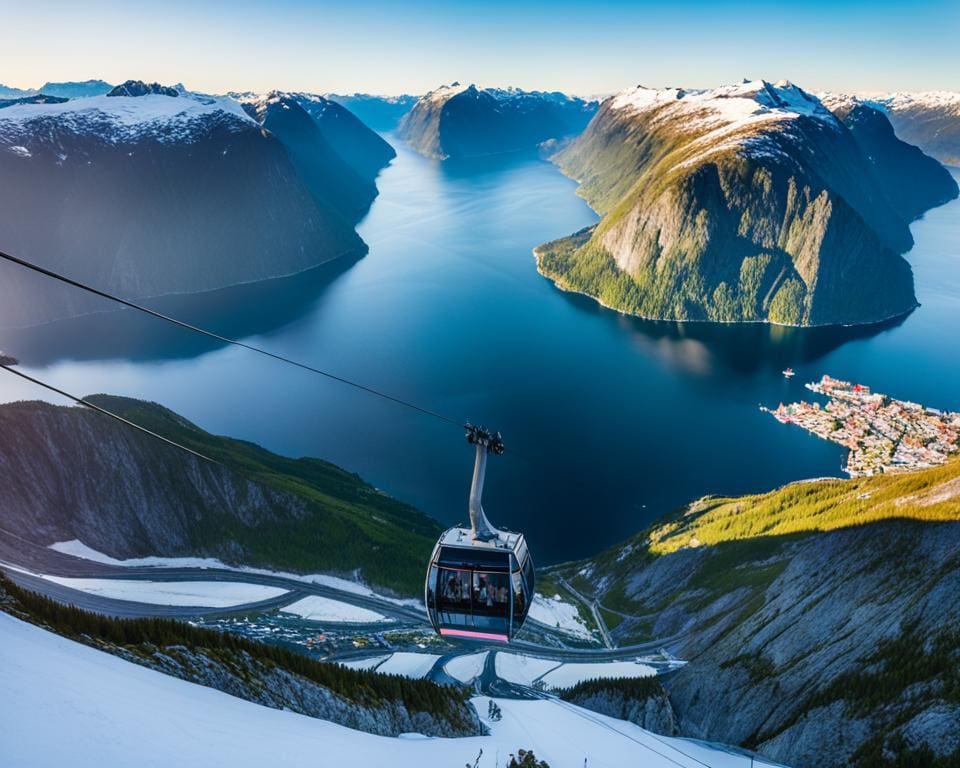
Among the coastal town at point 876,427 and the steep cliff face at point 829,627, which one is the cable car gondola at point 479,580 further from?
the coastal town at point 876,427

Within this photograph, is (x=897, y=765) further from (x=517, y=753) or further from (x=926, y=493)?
(x=926, y=493)

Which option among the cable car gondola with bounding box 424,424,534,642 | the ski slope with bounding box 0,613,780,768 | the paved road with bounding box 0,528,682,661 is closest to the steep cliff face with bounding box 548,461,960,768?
the paved road with bounding box 0,528,682,661

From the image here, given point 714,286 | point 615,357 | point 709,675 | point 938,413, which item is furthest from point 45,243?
point 938,413

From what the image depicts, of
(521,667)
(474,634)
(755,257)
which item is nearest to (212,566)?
(521,667)

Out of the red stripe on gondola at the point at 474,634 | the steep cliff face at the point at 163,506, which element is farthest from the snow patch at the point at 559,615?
the red stripe on gondola at the point at 474,634

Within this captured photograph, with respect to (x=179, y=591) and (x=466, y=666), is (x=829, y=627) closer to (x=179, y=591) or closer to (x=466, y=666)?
(x=466, y=666)

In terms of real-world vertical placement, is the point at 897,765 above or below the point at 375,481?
above
